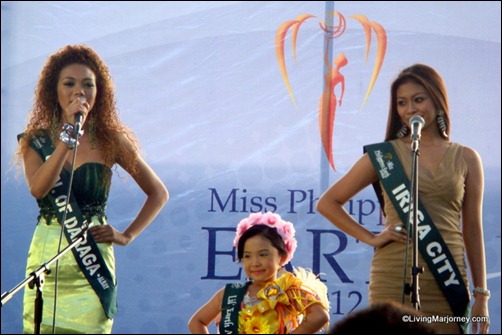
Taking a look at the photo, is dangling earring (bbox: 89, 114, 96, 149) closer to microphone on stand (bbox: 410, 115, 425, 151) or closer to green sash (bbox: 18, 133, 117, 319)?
green sash (bbox: 18, 133, 117, 319)

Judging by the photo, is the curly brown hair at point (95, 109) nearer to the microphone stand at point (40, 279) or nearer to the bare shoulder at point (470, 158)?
the microphone stand at point (40, 279)

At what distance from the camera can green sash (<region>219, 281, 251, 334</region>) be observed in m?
3.20

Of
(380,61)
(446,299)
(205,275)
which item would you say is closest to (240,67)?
(380,61)

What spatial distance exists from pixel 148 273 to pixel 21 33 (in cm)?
134

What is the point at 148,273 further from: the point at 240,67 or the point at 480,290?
the point at 480,290

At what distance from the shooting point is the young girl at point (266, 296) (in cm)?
316

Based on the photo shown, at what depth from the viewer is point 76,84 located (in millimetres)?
3955

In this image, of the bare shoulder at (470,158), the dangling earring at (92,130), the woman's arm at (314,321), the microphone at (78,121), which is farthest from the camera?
the dangling earring at (92,130)

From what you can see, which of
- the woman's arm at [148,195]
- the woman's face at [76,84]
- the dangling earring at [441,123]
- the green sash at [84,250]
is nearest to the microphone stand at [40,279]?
the green sash at [84,250]

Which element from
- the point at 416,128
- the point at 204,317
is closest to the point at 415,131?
the point at 416,128

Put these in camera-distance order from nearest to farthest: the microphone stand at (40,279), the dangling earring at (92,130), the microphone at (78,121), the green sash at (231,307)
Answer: the microphone stand at (40,279) → the green sash at (231,307) → the microphone at (78,121) → the dangling earring at (92,130)

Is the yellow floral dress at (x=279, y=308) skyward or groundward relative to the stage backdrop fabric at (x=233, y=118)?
groundward

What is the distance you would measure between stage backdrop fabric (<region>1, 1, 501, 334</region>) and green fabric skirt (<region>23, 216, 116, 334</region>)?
640mm

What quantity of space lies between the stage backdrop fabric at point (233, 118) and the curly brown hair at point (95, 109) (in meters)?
0.29
